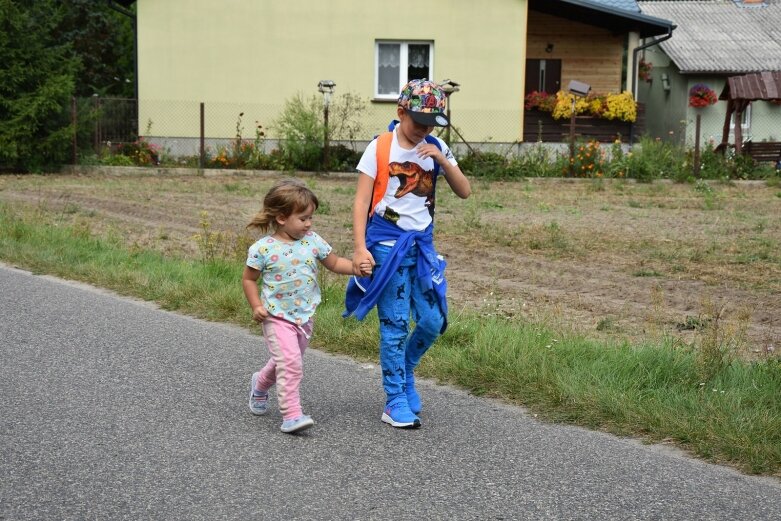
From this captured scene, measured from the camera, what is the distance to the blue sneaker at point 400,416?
16.8 ft

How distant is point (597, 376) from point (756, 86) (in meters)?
21.3

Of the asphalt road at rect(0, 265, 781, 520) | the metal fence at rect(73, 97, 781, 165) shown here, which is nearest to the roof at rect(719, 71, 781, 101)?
the metal fence at rect(73, 97, 781, 165)

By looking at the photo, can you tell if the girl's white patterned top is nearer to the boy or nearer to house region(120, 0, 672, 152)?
the boy

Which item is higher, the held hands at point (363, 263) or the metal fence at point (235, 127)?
the metal fence at point (235, 127)

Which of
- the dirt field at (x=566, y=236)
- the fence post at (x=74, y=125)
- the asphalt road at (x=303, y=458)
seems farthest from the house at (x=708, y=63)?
the asphalt road at (x=303, y=458)

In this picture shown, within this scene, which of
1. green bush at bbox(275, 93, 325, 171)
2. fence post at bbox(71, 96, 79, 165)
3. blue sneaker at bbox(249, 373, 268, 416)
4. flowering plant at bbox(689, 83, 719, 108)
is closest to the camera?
blue sneaker at bbox(249, 373, 268, 416)

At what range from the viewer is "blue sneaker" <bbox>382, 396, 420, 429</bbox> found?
5113 millimetres

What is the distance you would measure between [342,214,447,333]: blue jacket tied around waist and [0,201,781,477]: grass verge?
2.50 ft

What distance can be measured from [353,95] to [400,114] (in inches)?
810

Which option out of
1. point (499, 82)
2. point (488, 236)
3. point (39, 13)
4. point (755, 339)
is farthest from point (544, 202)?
point (39, 13)

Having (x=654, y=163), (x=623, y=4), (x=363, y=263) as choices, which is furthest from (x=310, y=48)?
(x=363, y=263)

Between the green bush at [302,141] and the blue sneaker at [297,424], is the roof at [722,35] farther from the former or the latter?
the blue sneaker at [297,424]

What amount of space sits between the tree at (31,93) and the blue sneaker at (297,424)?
682 inches

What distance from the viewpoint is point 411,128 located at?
5.18 m
